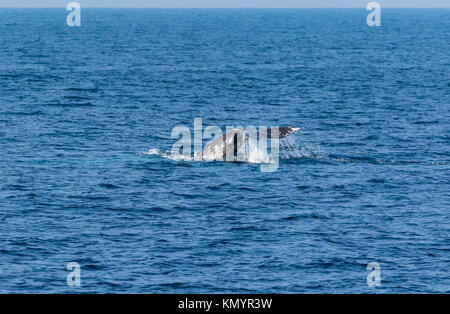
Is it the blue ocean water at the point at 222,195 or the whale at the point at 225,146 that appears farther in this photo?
the whale at the point at 225,146

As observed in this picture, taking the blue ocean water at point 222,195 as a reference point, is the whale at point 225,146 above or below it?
above

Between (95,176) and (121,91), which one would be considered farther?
(121,91)

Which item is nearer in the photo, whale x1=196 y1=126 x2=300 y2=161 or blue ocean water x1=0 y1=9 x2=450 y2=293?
blue ocean water x1=0 y1=9 x2=450 y2=293

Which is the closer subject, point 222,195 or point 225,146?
point 222,195

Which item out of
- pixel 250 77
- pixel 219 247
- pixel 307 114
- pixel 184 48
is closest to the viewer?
pixel 219 247

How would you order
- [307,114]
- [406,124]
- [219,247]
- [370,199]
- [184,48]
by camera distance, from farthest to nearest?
[184,48]
[307,114]
[406,124]
[370,199]
[219,247]

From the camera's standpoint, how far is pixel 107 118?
290ft

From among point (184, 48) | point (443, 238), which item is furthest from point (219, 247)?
point (184, 48)

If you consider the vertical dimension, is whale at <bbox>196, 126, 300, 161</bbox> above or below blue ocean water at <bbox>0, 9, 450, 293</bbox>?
above

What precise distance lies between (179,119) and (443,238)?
47.4m

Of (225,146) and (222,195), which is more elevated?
(225,146)
